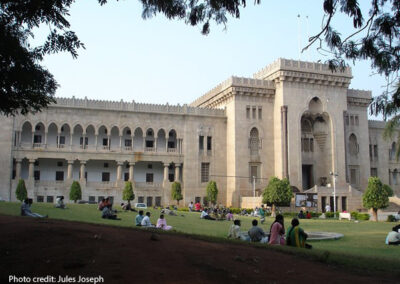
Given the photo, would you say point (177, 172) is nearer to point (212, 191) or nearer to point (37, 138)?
point (212, 191)

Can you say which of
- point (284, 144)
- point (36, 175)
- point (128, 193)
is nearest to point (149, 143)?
point (128, 193)

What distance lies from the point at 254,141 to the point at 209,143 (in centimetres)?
502

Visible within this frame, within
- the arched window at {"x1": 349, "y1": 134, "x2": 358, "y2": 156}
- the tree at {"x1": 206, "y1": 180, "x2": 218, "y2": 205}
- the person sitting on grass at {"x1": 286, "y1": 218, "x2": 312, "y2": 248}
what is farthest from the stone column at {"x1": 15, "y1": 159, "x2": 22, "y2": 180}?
the arched window at {"x1": 349, "y1": 134, "x2": 358, "y2": 156}

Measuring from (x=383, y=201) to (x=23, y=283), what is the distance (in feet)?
107

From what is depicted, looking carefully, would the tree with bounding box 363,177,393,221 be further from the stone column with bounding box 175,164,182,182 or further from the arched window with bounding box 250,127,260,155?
the stone column with bounding box 175,164,182,182

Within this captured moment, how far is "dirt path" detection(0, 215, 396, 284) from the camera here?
303 inches

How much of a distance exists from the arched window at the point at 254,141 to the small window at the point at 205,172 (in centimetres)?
512

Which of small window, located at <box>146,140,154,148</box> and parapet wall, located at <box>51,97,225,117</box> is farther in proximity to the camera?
small window, located at <box>146,140,154,148</box>

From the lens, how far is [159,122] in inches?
1873

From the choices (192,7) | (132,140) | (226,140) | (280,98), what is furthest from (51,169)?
(192,7)

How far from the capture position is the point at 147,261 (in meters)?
8.43

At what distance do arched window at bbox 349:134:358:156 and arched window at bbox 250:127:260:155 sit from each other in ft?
39.4

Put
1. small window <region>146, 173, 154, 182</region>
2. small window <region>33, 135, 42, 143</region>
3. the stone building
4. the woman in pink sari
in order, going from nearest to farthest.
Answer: the woman in pink sari
the stone building
small window <region>33, 135, 42, 143</region>
small window <region>146, 173, 154, 182</region>

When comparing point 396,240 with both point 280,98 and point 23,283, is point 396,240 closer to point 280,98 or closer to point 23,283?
point 23,283
